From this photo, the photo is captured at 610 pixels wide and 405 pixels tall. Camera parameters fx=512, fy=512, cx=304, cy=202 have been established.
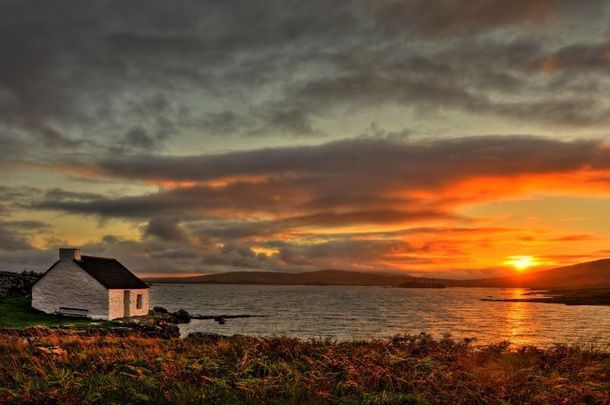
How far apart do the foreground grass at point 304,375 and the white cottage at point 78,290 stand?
30.9 meters

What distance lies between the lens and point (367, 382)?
10117mm

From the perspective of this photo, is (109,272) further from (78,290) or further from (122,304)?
(78,290)

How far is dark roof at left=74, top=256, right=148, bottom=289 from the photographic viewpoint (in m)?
44.8

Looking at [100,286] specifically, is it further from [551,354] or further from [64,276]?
[551,354]


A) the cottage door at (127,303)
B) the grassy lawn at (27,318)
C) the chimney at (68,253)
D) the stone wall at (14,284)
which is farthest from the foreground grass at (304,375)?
the stone wall at (14,284)

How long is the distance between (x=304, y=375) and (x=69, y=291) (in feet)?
129

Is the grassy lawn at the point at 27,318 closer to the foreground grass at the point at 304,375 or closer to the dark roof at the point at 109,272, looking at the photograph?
the dark roof at the point at 109,272

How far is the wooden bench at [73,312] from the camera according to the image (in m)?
43.3

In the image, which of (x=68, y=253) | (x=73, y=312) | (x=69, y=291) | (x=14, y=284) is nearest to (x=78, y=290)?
(x=69, y=291)

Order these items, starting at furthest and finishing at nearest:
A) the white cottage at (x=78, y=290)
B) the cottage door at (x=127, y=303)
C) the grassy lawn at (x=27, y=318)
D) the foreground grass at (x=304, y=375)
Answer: the cottage door at (x=127, y=303) < the white cottage at (x=78, y=290) < the grassy lawn at (x=27, y=318) < the foreground grass at (x=304, y=375)

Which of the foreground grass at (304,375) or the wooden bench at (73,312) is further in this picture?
the wooden bench at (73,312)

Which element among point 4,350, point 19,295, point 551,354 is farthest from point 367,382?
point 19,295

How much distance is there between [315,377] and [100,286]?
38.5 meters

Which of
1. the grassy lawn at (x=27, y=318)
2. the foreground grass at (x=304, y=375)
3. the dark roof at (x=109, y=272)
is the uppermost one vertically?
the dark roof at (x=109, y=272)
